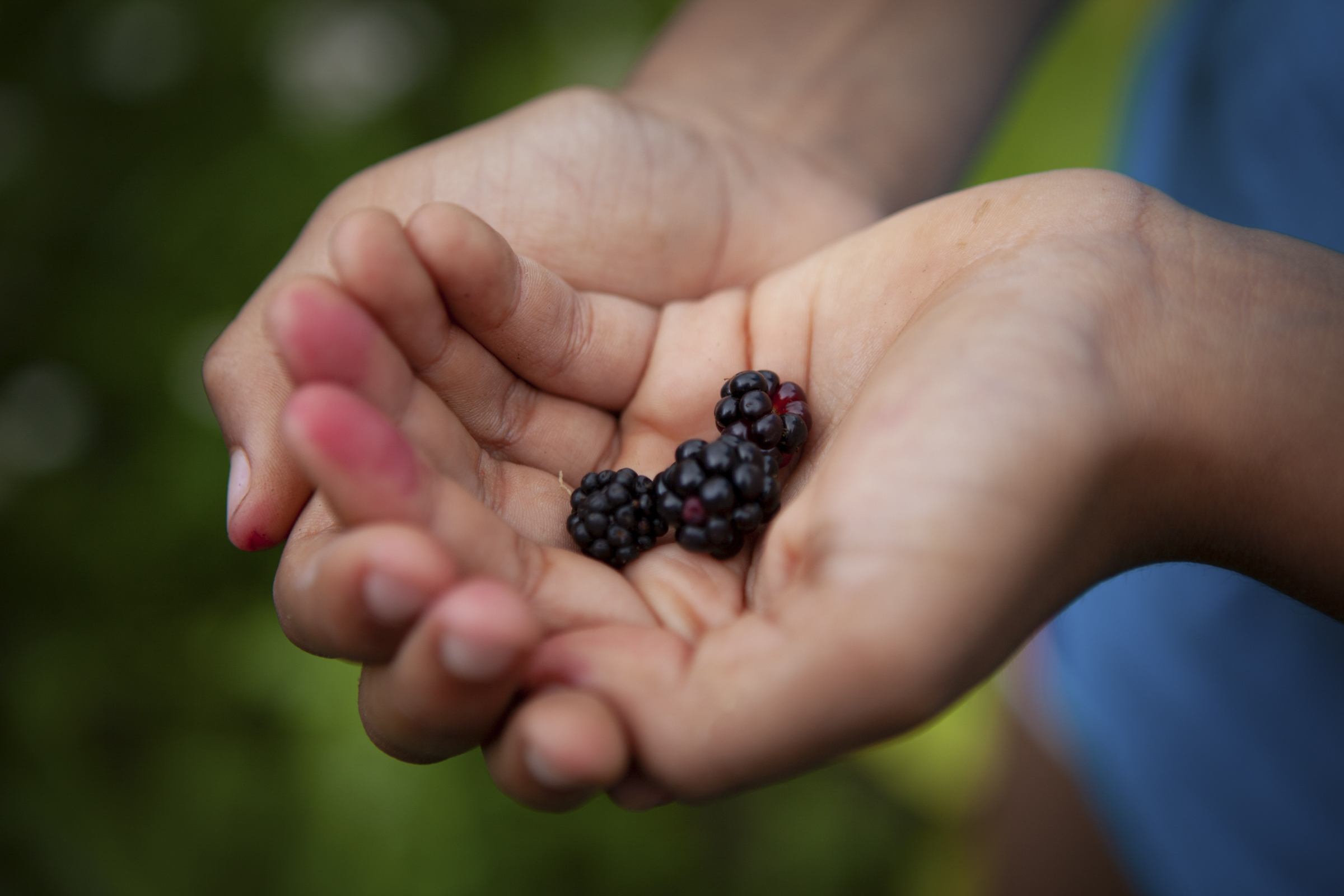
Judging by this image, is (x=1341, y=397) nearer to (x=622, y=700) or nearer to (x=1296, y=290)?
(x=1296, y=290)

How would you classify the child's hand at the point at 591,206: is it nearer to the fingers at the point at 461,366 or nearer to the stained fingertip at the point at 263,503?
the stained fingertip at the point at 263,503

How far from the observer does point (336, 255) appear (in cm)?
184

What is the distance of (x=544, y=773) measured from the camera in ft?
4.69

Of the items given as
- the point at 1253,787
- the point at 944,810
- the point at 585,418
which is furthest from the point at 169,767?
the point at 1253,787

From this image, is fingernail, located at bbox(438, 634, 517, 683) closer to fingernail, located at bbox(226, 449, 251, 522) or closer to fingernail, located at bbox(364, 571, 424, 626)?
fingernail, located at bbox(364, 571, 424, 626)

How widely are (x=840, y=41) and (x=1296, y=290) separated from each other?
7.13 ft

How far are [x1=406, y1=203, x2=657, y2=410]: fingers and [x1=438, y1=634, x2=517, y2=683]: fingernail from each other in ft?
3.27

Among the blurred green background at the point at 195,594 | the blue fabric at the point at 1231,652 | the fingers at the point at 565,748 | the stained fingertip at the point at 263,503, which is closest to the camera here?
the fingers at the point at 565,748

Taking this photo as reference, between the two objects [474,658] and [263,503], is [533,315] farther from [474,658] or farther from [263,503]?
[474,658]

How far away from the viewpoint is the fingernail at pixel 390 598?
1.49 metres

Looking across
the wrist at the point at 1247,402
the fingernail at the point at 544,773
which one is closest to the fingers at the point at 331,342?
the fingernail at the point at 544,773

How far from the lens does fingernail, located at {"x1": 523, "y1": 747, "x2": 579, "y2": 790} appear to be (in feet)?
4.61

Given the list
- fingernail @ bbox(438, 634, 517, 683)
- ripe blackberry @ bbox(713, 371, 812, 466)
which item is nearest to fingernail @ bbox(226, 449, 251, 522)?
fingernail @ bbox(438, 634, 517, 683)

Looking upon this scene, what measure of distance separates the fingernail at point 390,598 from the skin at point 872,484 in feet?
0.17
